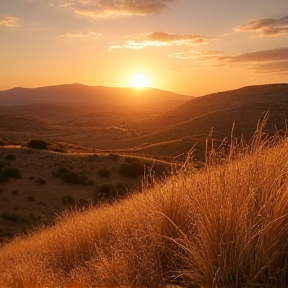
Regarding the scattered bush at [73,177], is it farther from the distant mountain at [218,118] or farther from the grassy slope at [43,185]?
the distant mountain at [218,118]

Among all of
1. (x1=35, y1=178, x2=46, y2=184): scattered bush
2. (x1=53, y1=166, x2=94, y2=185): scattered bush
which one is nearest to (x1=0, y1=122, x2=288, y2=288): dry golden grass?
(x1=35, y1=178, x2=46, y2=184): scattered bush

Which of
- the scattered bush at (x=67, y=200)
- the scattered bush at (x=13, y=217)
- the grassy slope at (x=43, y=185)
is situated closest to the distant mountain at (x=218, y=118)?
the grassy slope at (x=43, y=185)

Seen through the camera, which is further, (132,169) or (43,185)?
(132,169)

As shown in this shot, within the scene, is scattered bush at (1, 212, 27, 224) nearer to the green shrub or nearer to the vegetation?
the vegetation

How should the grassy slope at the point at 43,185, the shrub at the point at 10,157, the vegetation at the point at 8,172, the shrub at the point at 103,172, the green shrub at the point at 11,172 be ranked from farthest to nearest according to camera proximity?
the shrub at the point at 10,157
the shrub at the point at 103,172
the green shrub at the point at 11,172
the vegetation at the point at 8,172
the grassy slope at the point at 43,185

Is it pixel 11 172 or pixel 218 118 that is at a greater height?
pixel 218 118

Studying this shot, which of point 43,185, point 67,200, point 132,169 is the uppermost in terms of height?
point 132,169

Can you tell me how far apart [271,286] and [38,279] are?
2.44 metres

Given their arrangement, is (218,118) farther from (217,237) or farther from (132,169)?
(217,237)

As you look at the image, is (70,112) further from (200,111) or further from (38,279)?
(38,279)

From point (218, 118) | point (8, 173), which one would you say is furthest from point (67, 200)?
point (218, 118)

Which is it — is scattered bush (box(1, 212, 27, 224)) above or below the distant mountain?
below

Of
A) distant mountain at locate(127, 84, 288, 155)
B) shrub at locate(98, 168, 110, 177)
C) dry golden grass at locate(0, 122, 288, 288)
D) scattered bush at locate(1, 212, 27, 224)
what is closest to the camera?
dry golden grass at locate(0, 122, 288, 288)

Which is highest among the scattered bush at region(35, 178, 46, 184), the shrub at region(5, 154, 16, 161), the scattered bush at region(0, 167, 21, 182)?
the shrub at region(5, 154, 16, 161)
